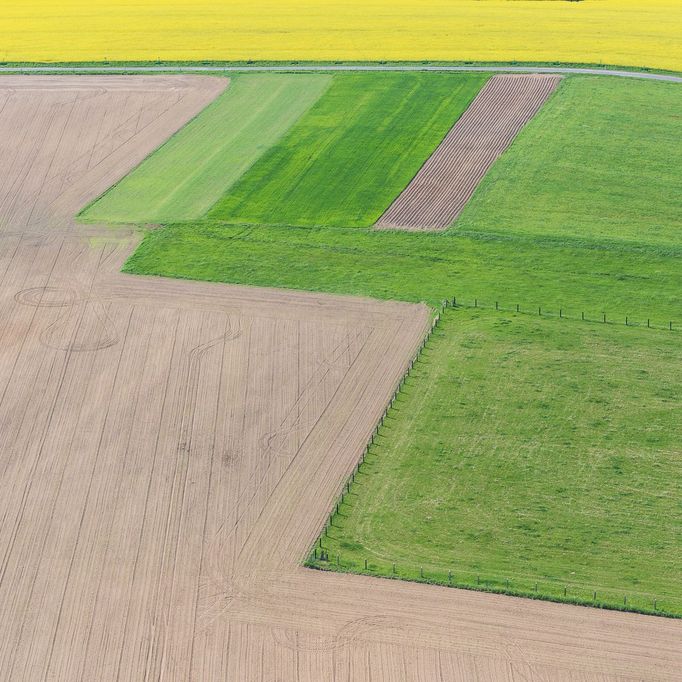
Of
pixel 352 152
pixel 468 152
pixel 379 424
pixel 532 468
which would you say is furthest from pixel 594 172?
pixel 532 468

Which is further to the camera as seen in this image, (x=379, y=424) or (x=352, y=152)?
(x=352, y=152)

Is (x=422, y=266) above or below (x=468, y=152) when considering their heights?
above

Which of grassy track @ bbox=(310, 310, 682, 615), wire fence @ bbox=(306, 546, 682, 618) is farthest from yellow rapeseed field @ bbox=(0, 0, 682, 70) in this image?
wire fence @ bbox=(306, 546, 682, 618)

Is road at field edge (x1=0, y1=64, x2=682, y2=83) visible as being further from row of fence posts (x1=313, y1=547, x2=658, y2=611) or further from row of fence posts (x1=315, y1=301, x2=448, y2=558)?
row of fence posts (x1=313, y1=547, x2=658, y2=611)

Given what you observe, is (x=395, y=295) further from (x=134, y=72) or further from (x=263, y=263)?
(x=134, y=72)

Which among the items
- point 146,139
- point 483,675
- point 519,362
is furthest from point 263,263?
point 483,675

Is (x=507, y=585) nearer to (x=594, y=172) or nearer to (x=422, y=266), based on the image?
(x=422, y=266)

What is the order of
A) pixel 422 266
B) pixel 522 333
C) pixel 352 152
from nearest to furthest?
pixel 522 333
pixel 422 266
pixel 352 152
